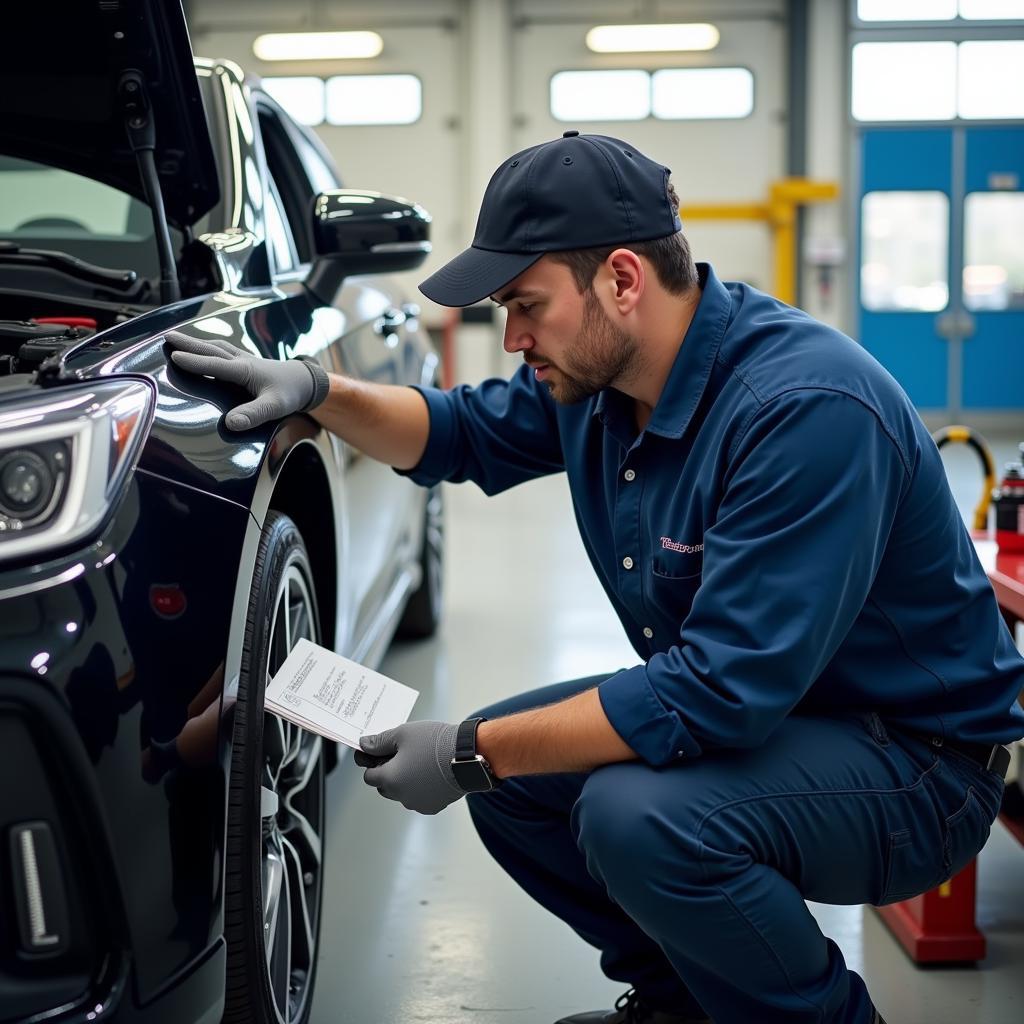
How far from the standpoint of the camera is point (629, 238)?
151 centimetres

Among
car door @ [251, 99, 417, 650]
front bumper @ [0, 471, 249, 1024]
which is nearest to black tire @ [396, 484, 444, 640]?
car door @ [251, 99, 417, 650]

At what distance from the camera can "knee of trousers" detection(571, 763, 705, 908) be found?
138 centimetres

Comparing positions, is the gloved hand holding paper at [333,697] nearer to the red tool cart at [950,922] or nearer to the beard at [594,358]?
the beard at [594,358]

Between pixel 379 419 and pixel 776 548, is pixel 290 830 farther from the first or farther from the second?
pixel 776 548

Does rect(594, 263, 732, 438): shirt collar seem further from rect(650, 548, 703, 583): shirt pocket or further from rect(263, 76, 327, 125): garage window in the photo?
rect(263, 76, 327, 125): garage window

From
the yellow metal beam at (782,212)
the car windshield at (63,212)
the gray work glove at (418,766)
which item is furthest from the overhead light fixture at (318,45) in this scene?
the gray work glove at (418,766)

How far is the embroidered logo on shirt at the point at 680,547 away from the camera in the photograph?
1541mm

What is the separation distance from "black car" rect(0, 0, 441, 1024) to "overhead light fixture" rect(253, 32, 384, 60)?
875cm

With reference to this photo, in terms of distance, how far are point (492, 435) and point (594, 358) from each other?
458mm

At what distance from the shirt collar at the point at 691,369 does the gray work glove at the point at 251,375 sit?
47 cm

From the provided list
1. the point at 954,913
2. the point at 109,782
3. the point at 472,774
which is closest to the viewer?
the point at 109,782

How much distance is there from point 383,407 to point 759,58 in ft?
30.8

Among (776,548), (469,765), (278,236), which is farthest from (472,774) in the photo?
(278,236)

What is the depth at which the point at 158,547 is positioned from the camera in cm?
120
